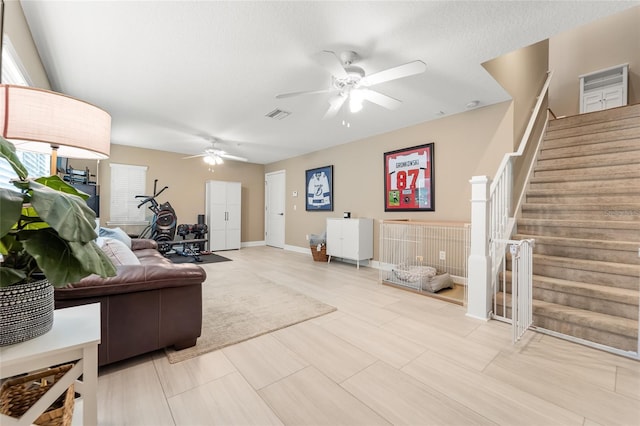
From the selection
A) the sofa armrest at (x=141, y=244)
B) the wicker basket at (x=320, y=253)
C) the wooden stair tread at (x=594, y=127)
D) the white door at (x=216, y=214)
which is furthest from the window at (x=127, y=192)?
the wooden stair tread at (x=594, y=127)

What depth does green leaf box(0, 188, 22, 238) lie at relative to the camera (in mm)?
642

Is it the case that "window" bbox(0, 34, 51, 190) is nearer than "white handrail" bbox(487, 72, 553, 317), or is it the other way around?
"window" bbox(0, 34, 51, 190)

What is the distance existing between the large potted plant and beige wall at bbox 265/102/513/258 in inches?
157

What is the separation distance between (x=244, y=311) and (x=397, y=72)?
8.58ft

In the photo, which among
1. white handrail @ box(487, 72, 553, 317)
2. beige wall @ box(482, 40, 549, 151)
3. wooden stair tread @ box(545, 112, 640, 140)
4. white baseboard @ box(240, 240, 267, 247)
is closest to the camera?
white handrail @ box(487, 72, 553, 317)

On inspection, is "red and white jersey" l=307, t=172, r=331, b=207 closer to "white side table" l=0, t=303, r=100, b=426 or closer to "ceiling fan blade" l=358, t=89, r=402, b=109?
"ceiling fan blade" l=358, t=89, r=402, b=109

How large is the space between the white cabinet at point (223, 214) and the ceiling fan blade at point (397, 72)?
5165 millimetres

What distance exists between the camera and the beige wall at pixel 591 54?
509 cm

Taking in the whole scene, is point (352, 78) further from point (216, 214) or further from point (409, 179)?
point (216, 214)

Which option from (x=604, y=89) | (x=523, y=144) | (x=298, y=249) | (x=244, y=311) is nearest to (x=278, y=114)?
(x=244, y=311)

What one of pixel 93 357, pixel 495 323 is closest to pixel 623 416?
pixel 495 323

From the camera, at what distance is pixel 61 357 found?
2.90 feet

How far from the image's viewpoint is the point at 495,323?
2.44 meters

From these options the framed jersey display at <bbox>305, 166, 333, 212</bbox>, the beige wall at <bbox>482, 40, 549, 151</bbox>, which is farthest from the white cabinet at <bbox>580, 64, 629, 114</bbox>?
the framed jersey display at <bbox>305, 166, 333, 212</bbox>
